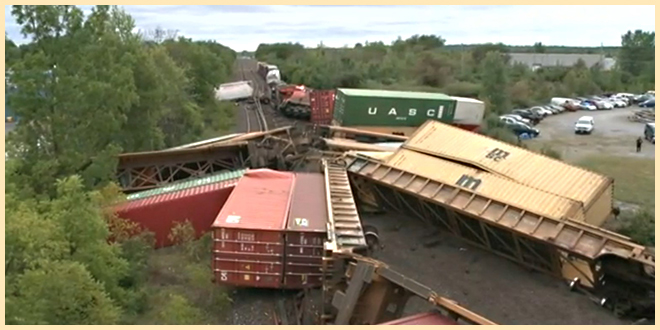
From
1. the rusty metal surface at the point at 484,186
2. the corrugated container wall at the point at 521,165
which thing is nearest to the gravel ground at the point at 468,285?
the rusty metal surface at the point at 484,186

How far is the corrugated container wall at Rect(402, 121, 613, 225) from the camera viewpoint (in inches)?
618

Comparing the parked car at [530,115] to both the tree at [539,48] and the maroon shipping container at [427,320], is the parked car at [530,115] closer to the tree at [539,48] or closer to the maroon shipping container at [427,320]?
the maroon shipping container at [427,320]

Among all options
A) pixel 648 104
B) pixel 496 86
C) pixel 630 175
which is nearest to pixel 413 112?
pixel 630 175

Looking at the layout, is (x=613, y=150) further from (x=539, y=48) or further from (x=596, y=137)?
(x=539, y=48)

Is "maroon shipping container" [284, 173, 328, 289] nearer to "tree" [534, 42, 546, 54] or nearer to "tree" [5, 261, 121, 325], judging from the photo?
"tree" [5, 261, 121, 325]

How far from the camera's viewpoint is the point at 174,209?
16547mm

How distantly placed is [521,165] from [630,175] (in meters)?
11.2

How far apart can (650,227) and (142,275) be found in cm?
1214

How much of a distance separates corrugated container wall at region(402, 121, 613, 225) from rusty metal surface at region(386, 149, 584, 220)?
0.24 meters

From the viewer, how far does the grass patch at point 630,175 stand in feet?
72.2

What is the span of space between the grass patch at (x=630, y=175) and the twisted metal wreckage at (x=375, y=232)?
25.4 feet

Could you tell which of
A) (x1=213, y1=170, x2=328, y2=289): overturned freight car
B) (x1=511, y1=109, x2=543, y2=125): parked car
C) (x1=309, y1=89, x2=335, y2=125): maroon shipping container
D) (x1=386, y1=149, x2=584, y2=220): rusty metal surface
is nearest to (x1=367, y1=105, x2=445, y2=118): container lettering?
(x1=309, y1=89, x2=335, y2=125): maroon shipping container

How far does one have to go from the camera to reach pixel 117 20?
28672 millimetres

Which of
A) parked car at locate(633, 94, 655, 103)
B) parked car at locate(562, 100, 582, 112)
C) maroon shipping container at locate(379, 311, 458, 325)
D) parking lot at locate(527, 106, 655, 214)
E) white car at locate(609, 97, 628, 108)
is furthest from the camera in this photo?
parked car at locate(633, 94, 655, 103)
